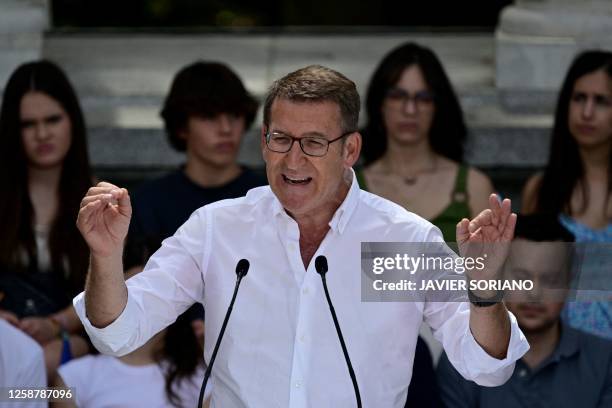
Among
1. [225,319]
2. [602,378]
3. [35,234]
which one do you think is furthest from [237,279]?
[35,234]

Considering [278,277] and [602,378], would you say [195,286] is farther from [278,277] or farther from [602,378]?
[602,378]

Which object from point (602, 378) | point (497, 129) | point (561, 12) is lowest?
point (602, 378)

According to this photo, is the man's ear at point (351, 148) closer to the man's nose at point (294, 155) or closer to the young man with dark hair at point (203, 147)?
the man's nose at point (294, 155)

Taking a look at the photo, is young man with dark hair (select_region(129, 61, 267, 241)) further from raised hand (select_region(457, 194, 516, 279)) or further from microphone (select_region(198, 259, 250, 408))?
raised hand (select_region(457, 194, 516, 279))

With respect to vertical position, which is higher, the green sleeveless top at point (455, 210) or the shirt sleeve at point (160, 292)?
the shirt sleeve at point (160, 292)

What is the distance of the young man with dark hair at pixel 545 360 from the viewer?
4605 mm

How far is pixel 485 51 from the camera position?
7797mm

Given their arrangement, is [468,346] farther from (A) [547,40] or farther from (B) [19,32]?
(B) [19,32]

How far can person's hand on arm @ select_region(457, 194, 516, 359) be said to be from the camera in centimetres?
327

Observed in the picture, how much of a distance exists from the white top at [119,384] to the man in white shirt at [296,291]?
1.13m

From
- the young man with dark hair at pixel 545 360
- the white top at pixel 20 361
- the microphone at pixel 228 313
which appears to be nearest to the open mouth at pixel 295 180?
the microphone at pixel 228 313

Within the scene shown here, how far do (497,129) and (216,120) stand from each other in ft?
5.20

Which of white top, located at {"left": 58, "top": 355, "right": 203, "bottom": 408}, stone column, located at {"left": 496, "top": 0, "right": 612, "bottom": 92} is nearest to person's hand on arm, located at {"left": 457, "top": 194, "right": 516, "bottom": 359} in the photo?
white top, located at {"left": 58, "top": 355, "right": 203, "bottom": 408}

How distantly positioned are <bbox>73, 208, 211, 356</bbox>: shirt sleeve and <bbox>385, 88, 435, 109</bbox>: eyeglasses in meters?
2.06
